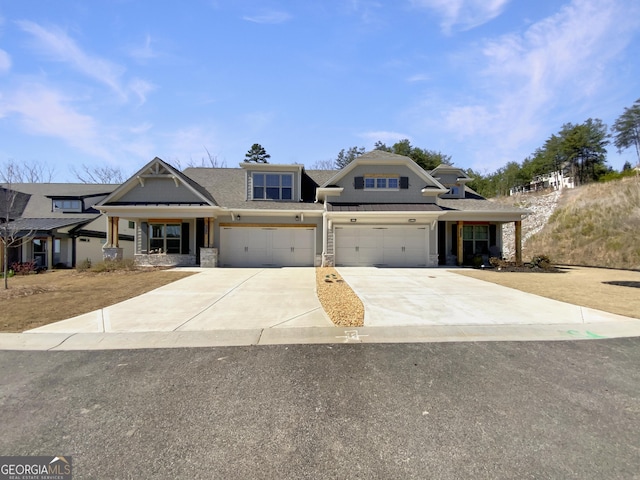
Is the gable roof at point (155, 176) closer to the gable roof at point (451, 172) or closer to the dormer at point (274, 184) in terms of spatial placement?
the dormer at point (274, 184)

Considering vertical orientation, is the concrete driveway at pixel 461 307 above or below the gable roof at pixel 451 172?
below

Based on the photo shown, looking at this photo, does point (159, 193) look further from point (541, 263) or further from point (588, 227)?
point (588, 227)

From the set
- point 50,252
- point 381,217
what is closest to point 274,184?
point 381,217

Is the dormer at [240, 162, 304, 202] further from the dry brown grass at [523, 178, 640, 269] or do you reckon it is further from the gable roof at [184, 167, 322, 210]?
the dry brown grass at [523, 178, 640, 269]

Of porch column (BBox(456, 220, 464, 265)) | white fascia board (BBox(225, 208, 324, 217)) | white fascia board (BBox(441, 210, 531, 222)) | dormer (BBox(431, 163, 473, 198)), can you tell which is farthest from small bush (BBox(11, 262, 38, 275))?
dormer (BBox(431, 163, 473, 198))

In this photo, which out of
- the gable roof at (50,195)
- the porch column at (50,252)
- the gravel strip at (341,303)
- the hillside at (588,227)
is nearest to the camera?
the gravel strip at (341,303)

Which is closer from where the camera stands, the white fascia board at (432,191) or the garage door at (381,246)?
the garage door at (381,246)

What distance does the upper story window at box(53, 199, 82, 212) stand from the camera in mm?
21797

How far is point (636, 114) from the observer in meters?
36.6

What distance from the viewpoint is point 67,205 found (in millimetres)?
21906

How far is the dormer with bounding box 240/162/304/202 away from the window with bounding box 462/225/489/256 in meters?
11.0

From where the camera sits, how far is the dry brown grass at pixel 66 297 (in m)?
6.47

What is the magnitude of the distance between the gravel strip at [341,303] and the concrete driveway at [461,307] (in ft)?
0.67

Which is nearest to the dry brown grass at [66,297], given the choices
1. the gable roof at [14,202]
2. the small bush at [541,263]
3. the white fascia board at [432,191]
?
the gable roof at [14,202]
